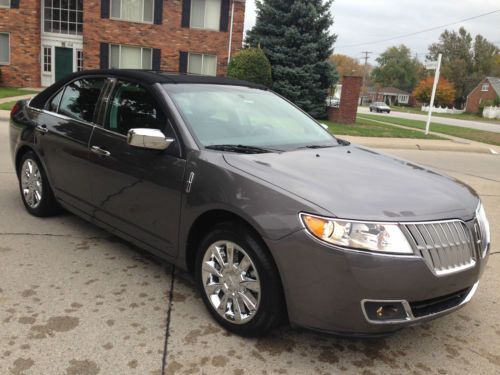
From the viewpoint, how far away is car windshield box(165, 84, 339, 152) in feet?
11.7

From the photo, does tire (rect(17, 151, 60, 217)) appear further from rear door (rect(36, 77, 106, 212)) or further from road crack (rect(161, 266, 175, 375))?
road crack (rect(161, 266, 175, 375))

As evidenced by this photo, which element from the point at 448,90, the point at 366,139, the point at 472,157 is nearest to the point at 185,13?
the point at 366,139

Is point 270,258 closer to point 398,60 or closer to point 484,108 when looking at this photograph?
point 484,108

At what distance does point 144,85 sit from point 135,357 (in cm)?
205

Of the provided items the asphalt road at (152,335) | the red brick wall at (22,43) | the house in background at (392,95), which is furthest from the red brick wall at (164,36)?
the house in background at (392,95)

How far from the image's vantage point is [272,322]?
2852 millimetres

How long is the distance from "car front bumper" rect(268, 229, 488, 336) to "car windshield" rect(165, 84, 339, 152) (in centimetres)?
107

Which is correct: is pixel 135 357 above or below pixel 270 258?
below

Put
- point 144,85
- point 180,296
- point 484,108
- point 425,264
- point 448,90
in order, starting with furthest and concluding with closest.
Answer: point 448,90
point 484,108
point 144,85
point 180,296
point 425,264

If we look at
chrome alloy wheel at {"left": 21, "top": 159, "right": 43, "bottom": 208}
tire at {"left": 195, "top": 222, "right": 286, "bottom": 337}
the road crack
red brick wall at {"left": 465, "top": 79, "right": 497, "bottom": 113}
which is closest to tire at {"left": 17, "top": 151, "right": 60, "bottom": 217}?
chrome alloy wheel at {"left": 21, "top": 159, "right": 43, "bottom": 208}

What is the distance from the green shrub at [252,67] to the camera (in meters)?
19.5

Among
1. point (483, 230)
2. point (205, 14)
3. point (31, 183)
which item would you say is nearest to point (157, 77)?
point (31, 183)

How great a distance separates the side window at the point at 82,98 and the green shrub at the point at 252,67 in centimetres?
1509

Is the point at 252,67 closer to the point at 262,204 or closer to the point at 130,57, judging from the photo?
the point at 130,57
